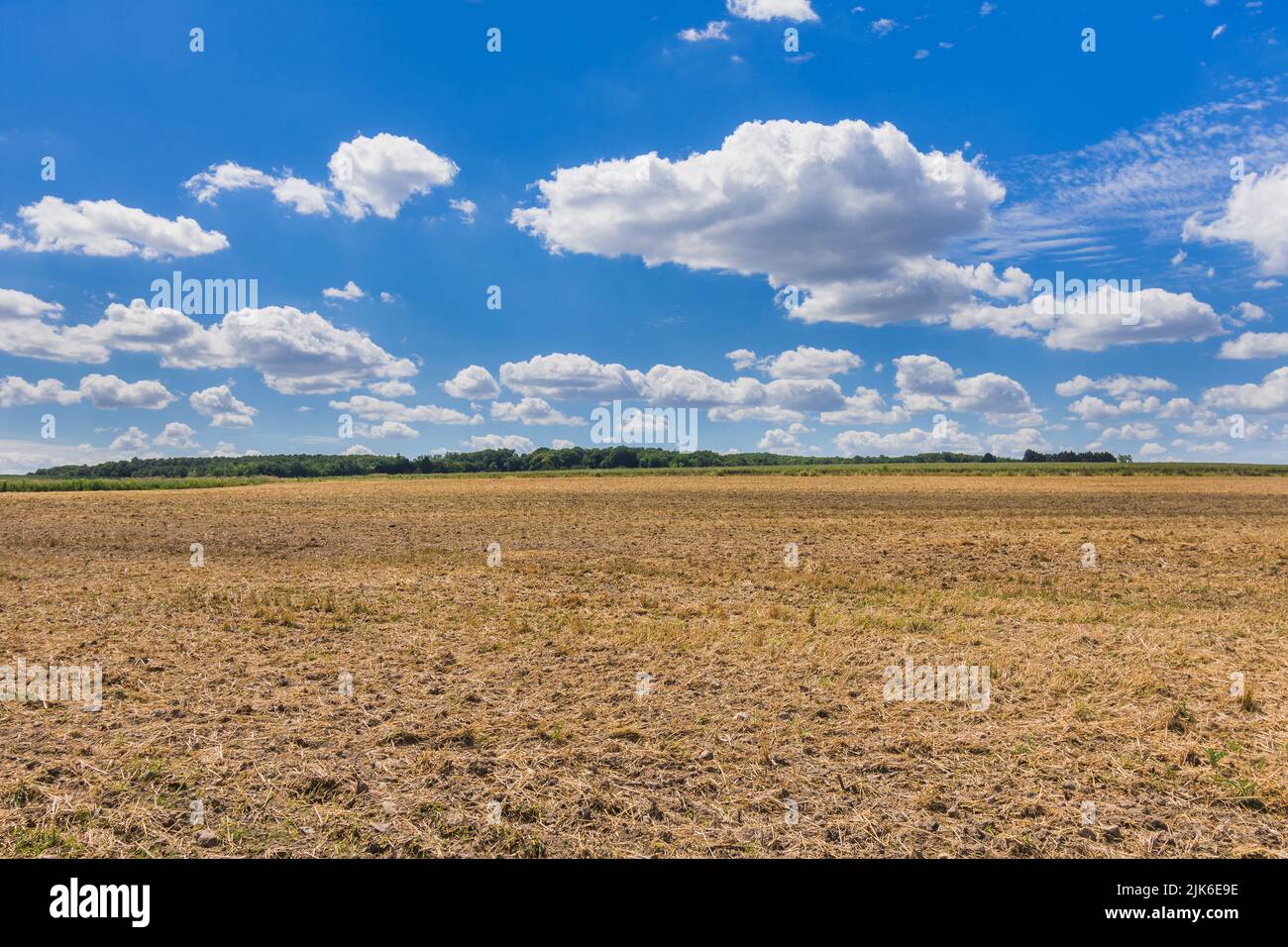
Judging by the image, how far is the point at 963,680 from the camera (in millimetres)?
9945

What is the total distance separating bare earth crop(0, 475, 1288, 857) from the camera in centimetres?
605

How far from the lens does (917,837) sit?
5902 mm

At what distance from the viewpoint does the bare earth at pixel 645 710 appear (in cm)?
605

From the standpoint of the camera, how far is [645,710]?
8.76m

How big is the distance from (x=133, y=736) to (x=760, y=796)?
715cm

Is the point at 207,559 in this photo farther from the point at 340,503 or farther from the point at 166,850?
the point at 340,503

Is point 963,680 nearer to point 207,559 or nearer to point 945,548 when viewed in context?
point 945,548
